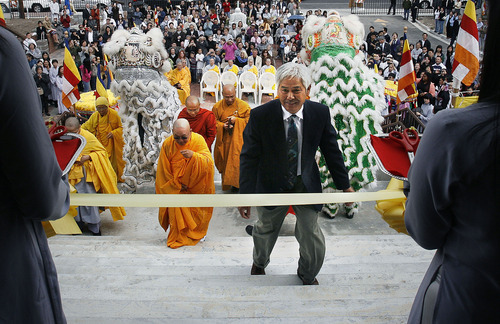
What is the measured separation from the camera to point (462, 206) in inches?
54.8

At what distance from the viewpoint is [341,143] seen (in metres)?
5.86

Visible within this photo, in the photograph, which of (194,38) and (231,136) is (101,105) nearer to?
(231,136)

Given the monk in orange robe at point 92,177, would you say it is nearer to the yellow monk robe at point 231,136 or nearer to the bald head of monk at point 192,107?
the bald head of monk at point 192,107

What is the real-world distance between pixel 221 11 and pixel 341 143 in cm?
1959

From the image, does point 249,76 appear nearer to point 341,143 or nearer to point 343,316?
point 341,143

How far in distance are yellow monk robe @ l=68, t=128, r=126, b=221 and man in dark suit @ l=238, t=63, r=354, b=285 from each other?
2995 millimetres

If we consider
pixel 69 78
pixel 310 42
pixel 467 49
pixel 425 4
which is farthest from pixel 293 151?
pixel 425 4

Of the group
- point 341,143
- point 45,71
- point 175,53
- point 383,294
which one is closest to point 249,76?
point 175,53

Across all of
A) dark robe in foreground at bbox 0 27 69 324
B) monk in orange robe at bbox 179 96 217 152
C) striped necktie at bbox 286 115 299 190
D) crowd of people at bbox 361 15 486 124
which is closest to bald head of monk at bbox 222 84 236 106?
monk in orange robe at bbox 179 96 217 152

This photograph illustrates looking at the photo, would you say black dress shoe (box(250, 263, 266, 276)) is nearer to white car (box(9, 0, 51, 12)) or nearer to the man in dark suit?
the man in dark suit

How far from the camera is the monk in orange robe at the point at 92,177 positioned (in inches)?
233

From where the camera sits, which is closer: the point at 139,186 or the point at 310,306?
the point at 310,306

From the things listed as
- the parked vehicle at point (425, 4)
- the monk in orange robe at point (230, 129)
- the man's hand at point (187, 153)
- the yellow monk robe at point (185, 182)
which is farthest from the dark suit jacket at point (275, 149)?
the parked vehicle at point (425, 4)

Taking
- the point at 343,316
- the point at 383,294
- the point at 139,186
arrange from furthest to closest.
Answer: the point at 139,186
the point at 383,294
the point at 343,316
